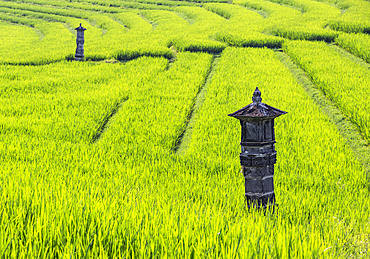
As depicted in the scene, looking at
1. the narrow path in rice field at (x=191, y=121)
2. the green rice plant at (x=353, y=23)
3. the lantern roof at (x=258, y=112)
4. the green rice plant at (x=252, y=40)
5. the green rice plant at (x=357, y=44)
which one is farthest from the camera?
the green rice plant at (x=353, y=23)

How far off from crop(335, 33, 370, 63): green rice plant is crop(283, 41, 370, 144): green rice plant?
704 mm

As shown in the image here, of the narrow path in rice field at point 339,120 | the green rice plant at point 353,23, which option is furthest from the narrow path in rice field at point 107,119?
the green rice plant at point 353,23

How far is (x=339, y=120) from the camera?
669 centimetres

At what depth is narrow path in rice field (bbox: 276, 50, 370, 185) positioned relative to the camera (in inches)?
207

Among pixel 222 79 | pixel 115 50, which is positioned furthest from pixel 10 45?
pixel 222 79

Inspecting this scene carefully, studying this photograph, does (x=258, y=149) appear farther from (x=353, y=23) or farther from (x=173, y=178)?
(x=353, y=23)

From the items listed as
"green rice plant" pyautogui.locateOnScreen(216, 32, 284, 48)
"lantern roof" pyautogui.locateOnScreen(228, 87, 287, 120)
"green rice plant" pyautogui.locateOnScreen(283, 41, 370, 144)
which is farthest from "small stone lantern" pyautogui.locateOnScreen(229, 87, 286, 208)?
"green rice plant" pyautogui.locateOnScreen(216, 32, 284, 48)

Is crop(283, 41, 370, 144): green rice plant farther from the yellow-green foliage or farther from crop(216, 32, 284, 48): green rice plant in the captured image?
crop(216, 32, 284, 48): green rice plant

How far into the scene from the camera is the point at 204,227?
2.02 m

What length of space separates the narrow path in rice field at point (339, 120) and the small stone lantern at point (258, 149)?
257 centimetres

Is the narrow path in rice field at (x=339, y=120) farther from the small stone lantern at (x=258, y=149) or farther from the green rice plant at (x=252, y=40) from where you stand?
the green rice plant at (x=252, y=40)

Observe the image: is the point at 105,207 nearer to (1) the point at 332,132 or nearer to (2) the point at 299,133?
(2) the point at 299,133

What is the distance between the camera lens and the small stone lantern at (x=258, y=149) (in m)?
2.74

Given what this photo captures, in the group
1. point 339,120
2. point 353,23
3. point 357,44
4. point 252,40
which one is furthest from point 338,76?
point 353,23
